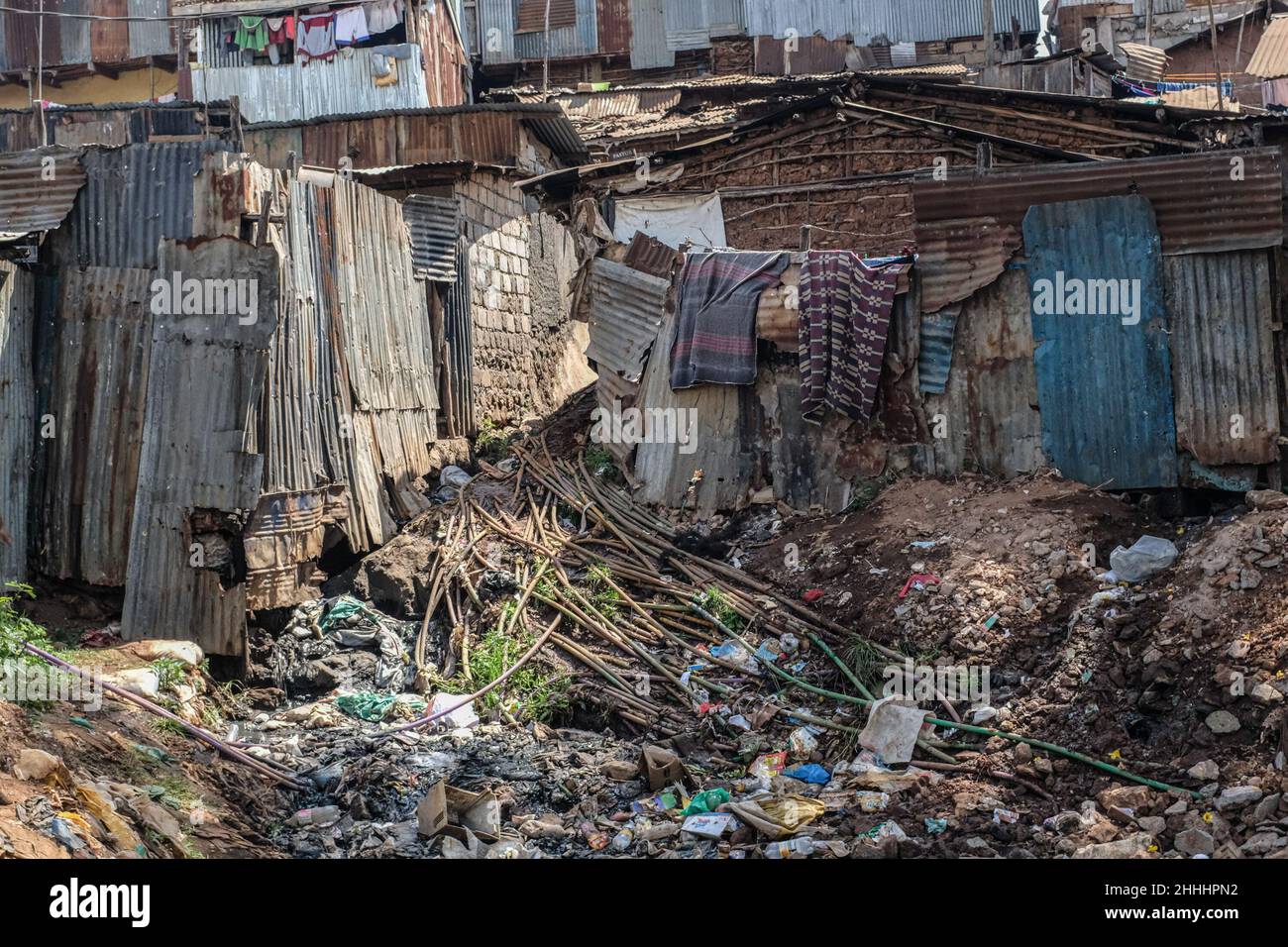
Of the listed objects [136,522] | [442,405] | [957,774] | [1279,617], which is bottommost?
[957,774]

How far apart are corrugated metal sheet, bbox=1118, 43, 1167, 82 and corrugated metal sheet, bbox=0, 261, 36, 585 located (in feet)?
63.8

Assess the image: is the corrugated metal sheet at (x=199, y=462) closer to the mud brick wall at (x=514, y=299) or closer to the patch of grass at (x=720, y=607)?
Answer: the patch of grass at (x=720, y=607)

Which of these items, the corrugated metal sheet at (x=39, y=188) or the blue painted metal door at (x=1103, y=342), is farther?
the blue painted metal door at (x=1103, y=342)

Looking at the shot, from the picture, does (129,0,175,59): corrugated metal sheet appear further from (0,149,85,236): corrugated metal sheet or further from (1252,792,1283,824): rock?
(1252,792,1283,824): rock

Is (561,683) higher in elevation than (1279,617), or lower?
lower

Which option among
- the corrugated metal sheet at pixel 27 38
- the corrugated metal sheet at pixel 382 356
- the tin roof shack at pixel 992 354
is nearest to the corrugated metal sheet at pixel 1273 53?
the tin roof shack at pixel 992 354

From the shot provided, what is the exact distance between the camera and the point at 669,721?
7.88 m

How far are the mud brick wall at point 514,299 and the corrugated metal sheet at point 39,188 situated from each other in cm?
414

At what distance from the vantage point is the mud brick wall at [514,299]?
1275 cm

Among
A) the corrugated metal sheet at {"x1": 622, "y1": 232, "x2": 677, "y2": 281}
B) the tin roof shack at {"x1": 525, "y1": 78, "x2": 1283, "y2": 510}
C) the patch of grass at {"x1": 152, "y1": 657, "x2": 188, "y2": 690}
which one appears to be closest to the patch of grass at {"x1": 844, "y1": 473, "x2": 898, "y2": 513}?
the tin roof shack at {"x1": 525, "y1": 78, "x2": 1283, "y2": 510}

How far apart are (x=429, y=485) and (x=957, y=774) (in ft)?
18.8

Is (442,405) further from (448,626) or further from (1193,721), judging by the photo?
(1193,721)

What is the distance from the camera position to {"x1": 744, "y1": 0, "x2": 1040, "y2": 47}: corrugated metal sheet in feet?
82.3
